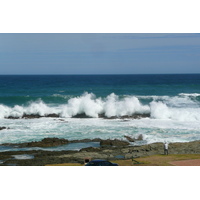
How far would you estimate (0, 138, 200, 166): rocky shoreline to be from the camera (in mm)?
18844

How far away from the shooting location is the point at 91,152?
20797 millimetres

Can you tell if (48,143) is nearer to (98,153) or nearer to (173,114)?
(98,153)

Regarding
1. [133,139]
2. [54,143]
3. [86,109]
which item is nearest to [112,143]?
[133,139]

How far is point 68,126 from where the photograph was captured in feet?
96.8

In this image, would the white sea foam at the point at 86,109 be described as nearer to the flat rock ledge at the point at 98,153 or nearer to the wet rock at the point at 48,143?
the wet rock at the point at 48,143

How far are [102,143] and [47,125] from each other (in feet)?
26.7

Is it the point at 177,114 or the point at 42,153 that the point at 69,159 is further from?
the point at 177,114

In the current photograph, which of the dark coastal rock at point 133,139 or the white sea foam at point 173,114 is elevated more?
the white sea foam at point 173,114

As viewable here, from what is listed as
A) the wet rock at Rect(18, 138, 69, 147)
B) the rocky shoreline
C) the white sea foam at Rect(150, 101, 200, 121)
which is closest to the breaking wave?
the white sea foam at Rect(150, 101, 200, 121)

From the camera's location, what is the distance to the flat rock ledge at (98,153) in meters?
18.8

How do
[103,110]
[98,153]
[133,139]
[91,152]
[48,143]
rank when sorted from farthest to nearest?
[103,110]
[133,139]
[48,143]
[91,152]
[98,153]

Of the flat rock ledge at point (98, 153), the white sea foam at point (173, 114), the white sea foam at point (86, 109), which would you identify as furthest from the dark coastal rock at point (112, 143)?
the white sea foam at point (86, 109)

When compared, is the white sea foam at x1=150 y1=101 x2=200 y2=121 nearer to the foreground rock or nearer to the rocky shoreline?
the rocky shoreline

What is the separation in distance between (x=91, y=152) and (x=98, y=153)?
448mm
